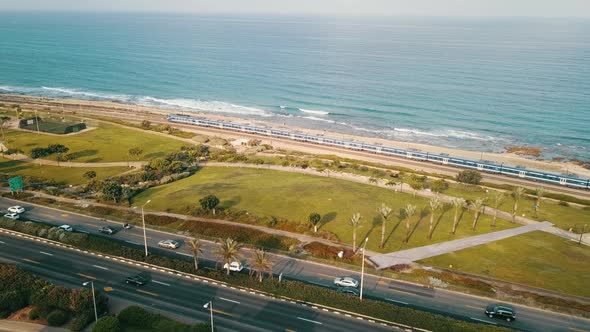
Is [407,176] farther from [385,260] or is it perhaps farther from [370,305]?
[370,305]

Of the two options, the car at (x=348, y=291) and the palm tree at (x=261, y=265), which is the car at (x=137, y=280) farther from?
the car at (x=348, y=291)

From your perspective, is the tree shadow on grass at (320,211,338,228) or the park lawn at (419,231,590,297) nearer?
the park lawn at (419,231,590,297)

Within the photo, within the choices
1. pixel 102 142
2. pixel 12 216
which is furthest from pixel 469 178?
pixel 102 142

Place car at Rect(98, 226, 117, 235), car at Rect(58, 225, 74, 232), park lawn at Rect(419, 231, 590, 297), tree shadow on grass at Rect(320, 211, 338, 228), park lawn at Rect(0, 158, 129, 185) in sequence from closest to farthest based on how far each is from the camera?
park lawn at Rect(419, 231, 590, 297), car at Rect(58, 225, 74, 232), car at Rect(98, 226, 117, 235), tree shadow on grass at Rect(320, 211, 338, 228), park lawn at Rect(0, 158, 129, 185)

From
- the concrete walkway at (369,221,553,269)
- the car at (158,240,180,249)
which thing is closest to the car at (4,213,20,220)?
the car at (158,240,180,249)

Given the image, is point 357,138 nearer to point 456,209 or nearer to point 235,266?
point 456,209

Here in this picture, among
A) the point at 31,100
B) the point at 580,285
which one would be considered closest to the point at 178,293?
the point at 580,285

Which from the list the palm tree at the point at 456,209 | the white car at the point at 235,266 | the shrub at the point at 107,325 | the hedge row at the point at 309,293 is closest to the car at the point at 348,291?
the hedge row at the point at 309,293

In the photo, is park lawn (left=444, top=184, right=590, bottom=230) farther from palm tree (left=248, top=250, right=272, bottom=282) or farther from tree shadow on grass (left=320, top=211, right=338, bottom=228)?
palm tree (left=248, top=250, right=272, bottom=282)
